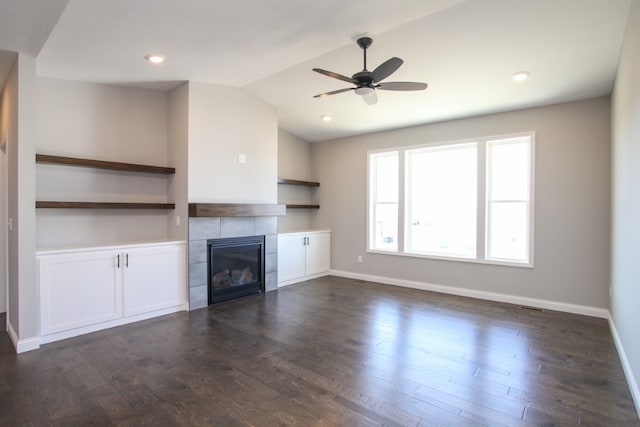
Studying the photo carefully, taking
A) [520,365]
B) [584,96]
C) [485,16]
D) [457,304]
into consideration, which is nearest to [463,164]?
[584,96]

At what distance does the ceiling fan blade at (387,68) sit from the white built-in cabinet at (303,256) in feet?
10.9

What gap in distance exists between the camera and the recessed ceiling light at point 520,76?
144 inches

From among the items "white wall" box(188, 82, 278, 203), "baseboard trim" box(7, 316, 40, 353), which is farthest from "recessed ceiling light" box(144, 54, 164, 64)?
"baseboard trim" box(7, 316, 40, 353)

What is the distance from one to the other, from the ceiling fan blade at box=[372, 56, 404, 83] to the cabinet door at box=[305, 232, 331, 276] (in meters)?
3.65

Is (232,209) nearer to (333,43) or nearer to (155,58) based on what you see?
(155,58)

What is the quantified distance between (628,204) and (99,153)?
5.47 metres

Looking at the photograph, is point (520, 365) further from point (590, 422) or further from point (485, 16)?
point (485, 16)

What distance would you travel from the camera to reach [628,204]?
278 cm

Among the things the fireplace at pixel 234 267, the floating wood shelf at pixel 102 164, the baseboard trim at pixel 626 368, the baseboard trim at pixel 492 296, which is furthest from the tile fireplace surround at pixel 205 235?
the baseboard trim at pixel 626 368

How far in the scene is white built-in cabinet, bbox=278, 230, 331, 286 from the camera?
5.71 metres

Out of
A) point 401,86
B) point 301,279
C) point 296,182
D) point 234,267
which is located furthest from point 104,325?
point 401,86

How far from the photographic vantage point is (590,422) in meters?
2.14

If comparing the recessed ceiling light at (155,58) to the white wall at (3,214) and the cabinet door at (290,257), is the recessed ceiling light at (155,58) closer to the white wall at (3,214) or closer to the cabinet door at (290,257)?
the white wall at (3,214)

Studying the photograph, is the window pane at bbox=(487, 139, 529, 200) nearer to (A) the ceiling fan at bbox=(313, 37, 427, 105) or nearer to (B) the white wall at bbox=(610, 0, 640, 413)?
(B) the white wall at bbox=(610, 0, 640, 413)
